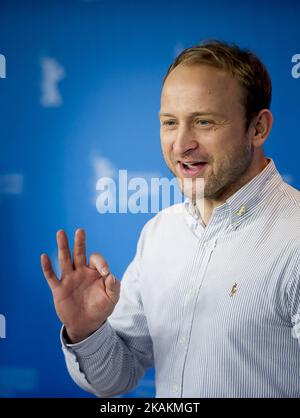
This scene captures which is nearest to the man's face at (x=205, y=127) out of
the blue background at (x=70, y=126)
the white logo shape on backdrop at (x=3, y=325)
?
the blue background at (x=70, y=126)

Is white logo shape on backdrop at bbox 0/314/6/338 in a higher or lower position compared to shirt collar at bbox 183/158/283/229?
lower

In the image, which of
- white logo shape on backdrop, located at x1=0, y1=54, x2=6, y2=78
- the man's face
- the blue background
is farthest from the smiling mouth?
white logo shape on backdrop, located at x1=0, y1=54, x2=6, y2=78

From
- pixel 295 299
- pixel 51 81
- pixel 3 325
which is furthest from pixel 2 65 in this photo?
pixel 295 299

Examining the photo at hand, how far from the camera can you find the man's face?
1.40 metres

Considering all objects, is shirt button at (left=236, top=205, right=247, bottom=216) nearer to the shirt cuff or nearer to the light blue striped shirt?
the light blue striped shirt

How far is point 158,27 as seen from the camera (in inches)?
102

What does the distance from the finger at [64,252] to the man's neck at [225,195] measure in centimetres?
38

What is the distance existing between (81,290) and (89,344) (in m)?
0.14

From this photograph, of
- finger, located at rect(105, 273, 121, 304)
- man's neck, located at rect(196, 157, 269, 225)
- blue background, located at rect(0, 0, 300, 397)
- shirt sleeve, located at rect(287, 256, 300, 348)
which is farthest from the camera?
blue background, located at rect(0, 0, 300, 397)

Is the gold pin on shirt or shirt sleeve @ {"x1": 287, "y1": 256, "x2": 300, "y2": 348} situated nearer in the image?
shirt sleeve @ {"x1": 287, "y1": 256, "x2": 300, "y2": 348}

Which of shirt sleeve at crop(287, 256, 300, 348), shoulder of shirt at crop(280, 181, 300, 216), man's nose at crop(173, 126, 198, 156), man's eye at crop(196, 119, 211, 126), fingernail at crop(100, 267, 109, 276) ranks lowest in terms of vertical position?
shirt sleeve at crop(287, 256, 300, 348)

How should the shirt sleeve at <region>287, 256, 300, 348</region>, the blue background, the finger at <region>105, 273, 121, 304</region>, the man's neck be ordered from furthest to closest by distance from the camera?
the blue background < the man's neck < the finger at <region>105, 273, 121, 304</region> < the shirt sleeve at <region>287, 256, 300, 348</region>

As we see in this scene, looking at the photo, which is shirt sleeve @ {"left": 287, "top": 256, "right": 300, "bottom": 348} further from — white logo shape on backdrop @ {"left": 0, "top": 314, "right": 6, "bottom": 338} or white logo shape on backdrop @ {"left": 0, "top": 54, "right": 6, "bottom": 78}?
white logo shape on backdrop @ {"left": 0, "top": 54, "right": 6, "bottom": 78}

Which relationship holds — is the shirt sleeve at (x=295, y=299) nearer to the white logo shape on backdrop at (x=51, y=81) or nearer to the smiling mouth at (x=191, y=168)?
the smiling mouth at (x=191, y=168)
